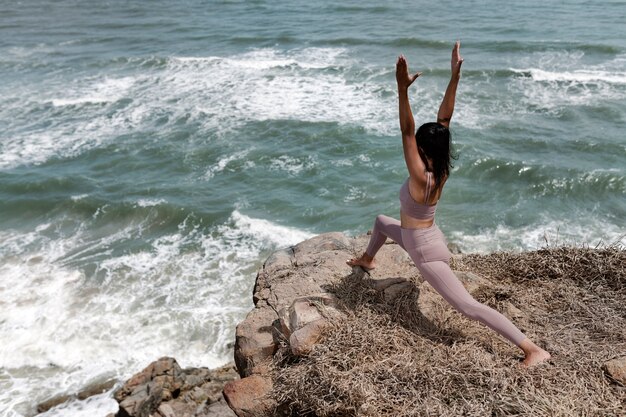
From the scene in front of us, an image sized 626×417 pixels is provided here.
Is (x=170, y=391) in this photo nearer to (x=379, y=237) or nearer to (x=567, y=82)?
(x=379, y=237)

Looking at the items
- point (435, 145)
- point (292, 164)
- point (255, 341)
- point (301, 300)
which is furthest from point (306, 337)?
point (292, 164)

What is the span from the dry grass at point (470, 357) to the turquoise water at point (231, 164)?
164 centimetres

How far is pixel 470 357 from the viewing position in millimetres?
4230

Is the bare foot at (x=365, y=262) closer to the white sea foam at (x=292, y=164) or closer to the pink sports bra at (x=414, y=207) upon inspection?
the pink sports bra at (x=414, y=207)

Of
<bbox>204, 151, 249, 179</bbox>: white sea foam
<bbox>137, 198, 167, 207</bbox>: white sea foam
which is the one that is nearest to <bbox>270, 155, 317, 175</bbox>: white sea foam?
<bbox>204, 151, 249, 179</bbox>: white sea foam

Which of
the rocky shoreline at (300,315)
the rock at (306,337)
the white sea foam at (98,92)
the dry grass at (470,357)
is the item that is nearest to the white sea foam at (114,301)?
the rocky shoreline at (300,315)

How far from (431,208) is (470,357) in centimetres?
119

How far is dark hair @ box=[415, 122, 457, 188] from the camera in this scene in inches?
171

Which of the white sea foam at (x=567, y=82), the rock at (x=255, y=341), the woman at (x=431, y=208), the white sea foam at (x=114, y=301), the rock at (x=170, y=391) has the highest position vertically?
the woman at (x=431, y=208)

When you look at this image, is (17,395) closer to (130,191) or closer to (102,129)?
(130,191)

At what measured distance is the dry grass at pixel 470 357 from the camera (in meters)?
3.84

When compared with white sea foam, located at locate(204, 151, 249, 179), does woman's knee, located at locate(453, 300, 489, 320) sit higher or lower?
higher

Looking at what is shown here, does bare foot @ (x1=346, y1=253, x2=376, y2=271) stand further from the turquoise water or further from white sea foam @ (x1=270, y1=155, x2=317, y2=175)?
white sea foam @ (x1=270, y1=155, x2=317, y2=175)

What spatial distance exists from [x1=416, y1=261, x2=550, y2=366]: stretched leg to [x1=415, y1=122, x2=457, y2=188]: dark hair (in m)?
0.78
